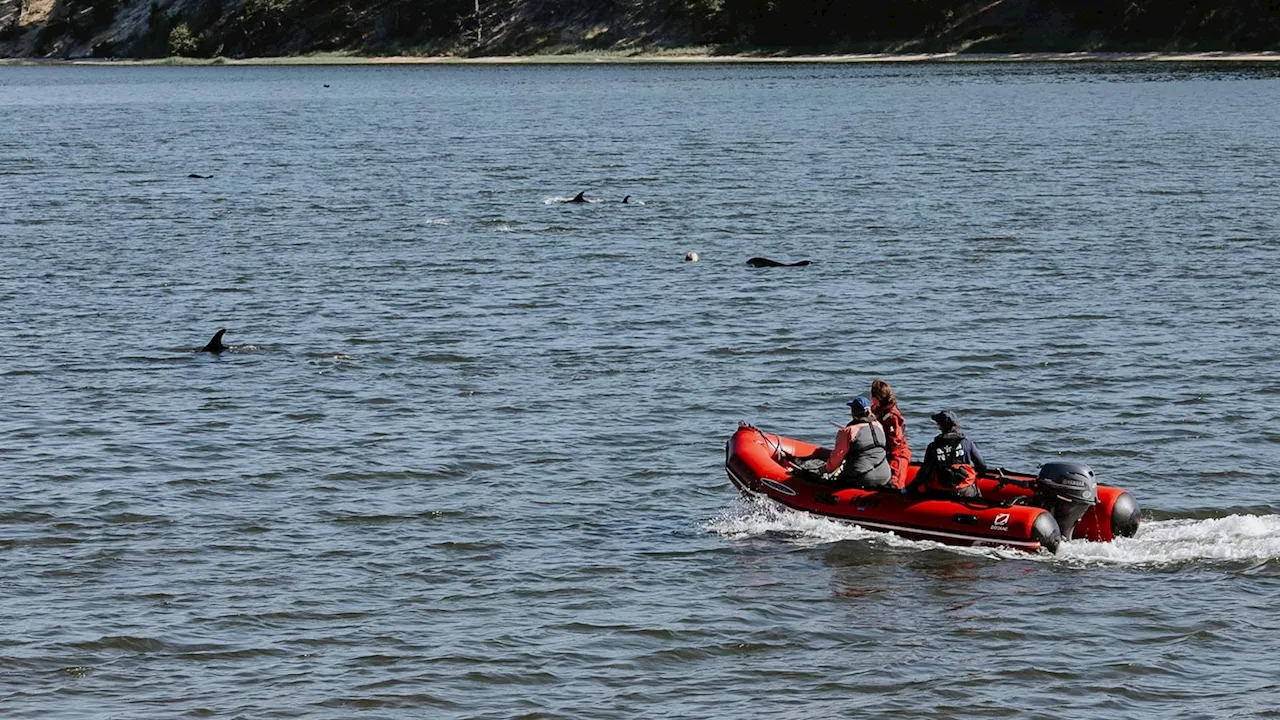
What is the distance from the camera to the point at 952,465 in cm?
1986

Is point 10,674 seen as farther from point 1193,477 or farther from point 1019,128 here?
point 1019,128

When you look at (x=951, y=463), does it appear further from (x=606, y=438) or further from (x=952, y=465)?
(x=606, y=438)

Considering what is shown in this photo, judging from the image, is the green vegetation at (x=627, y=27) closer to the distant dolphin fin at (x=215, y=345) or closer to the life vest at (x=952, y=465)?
the distant dolphin fin at (x=215, y=345)

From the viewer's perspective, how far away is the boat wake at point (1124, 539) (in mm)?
19344

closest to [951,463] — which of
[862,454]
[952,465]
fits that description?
[952,465]

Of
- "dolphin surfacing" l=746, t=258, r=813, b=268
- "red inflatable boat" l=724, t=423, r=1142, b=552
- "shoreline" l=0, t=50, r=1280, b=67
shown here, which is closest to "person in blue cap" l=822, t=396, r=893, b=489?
"red inflatable boat" l=724, t=423, r=1142, b=552

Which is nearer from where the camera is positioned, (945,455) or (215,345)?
(945,455)

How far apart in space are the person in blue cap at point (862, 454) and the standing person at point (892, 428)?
92 mm

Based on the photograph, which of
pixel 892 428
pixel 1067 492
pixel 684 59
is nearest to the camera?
pixel 1067 492

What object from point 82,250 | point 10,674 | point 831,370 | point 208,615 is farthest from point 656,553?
point 82,250

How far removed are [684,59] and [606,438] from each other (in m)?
128

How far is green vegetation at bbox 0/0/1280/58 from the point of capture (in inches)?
5118

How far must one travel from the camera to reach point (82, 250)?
43.3 m

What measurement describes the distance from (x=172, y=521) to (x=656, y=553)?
580 centimetres
